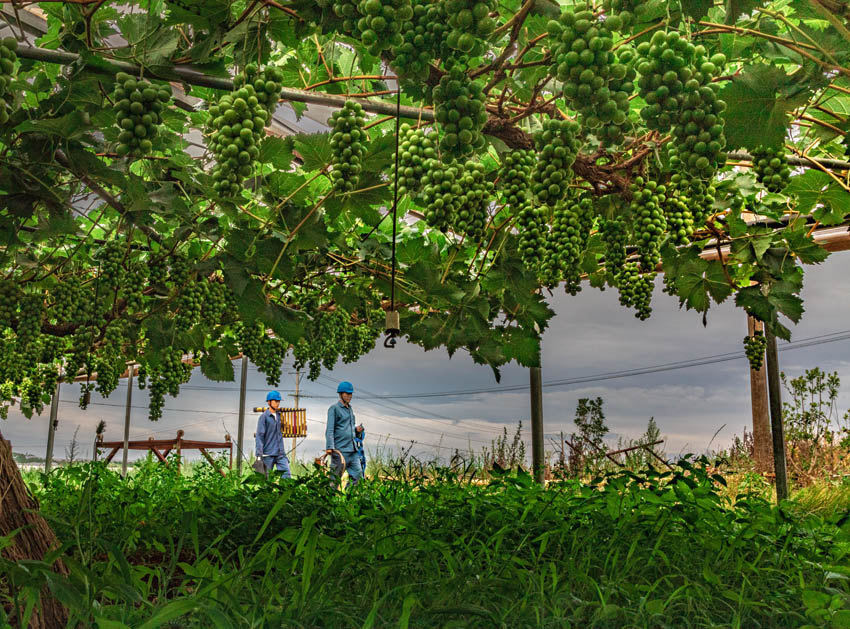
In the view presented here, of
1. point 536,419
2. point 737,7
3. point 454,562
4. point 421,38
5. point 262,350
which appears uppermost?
point 737,7

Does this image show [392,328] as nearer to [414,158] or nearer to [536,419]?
[414,158]

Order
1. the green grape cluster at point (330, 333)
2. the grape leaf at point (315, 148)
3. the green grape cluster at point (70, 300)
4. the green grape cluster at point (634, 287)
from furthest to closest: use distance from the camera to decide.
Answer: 1. the green grape cluster at point (330, 333)
2. the green grape cluster at point (70, 300)
3. the green grape cluster at point (634, 287)
4. the grape leaf at point (315, 148)

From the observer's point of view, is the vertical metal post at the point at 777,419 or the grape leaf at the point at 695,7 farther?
the vertical metal post at the point at 777,419

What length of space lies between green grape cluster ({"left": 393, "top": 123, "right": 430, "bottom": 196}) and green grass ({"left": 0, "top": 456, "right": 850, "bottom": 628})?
1.07 m

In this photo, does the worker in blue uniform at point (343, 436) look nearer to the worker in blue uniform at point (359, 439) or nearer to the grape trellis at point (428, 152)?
the worker in blue uniform at point (359, 439)

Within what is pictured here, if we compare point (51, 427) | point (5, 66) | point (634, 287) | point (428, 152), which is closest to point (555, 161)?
point (428, 152)

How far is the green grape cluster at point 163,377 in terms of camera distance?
567cm

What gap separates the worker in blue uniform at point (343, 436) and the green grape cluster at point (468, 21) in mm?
6060

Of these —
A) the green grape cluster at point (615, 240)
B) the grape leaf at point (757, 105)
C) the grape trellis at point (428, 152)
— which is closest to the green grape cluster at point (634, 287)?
the grape trellis at point (428, 152)

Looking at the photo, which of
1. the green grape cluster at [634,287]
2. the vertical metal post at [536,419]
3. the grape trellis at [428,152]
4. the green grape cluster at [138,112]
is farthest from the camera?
the vertical metal post at [536,419]

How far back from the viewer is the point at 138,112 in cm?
174

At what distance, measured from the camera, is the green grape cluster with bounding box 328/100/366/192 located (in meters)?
1.86

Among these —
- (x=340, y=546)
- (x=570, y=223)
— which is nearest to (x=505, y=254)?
(x=570, y=223)

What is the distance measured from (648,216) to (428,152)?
3.22 ft
